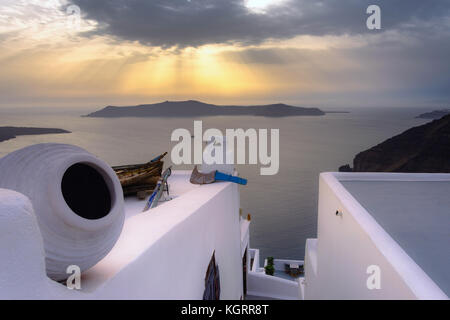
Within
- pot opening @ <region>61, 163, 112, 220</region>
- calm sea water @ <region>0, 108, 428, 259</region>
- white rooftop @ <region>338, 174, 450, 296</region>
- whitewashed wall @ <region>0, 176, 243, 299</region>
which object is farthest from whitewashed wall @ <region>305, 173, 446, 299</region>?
calm sea water @ <region>0, 108, 428, 259</region>

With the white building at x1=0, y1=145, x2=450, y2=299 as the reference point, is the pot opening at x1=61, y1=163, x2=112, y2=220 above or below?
above

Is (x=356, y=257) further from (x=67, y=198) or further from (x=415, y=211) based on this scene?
(x=67, y=198)

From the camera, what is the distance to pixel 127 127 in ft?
33.4

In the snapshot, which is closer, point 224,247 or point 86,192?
point 86,192

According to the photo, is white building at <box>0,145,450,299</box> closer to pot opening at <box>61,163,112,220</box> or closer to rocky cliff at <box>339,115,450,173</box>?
pot opening at <box>61,163,112,220</box>

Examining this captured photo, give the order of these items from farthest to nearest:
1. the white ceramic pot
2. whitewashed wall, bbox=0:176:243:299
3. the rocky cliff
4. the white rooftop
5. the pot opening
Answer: the rocky cliff → the white rooftop → the pot opening → the white ceramic pot → whitewashed wall, bbox=0:176:243:299

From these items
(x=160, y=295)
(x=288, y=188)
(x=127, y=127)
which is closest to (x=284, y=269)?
(x=288, y=188)

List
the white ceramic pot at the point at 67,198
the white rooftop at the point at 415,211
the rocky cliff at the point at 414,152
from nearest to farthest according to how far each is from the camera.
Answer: the white ceramic pot at the point at 67,198, the white rooftop at the point at 415,211, the rocky cliff at the point at 414,152

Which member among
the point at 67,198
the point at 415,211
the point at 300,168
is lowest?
the point at 300,168

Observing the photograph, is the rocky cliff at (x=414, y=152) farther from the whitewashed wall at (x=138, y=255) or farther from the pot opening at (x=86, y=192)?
the pot opening at (x=86, y=192)

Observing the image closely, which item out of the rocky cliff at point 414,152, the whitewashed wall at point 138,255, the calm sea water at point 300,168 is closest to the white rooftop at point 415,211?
the whitewashed wall at point 138,255

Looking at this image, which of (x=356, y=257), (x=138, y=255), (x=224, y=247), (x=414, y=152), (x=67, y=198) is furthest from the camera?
(x=414, y=152)

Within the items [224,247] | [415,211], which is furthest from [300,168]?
[415,211]
